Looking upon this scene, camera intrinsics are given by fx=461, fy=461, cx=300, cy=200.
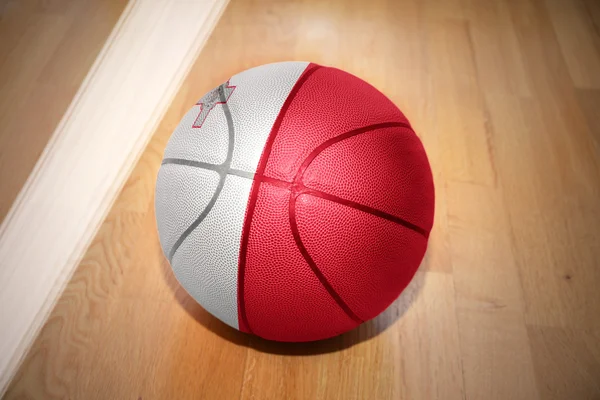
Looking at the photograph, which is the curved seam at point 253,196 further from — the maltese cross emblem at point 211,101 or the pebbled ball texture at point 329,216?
the maltese cross emblem at point 211,101

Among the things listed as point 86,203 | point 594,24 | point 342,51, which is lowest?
point 86,203

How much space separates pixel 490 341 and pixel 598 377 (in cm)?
30

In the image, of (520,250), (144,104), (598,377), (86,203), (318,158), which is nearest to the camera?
(318,158)

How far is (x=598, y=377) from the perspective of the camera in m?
1.34

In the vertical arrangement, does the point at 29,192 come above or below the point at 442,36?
below

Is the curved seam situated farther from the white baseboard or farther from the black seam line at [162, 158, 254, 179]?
the white baseboard

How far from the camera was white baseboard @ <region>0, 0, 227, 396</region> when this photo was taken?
5.08ft

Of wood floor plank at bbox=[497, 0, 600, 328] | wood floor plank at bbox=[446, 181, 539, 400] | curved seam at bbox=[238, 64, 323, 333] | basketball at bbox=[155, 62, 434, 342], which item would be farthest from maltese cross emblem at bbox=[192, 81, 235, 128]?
wood floor plank at bbox=[497, 0, 600, 328]

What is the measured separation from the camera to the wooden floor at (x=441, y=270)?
134cm

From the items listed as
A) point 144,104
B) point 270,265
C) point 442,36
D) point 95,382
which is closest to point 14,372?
point 95,382

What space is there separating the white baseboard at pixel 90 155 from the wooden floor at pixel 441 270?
70 millimetres

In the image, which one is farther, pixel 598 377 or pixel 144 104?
pixel 144 104

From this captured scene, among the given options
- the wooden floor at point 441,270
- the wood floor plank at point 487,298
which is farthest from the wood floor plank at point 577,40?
the wood floor plank at point 487,298

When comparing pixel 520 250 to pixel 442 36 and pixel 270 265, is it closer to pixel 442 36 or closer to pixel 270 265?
pixel 270 265
